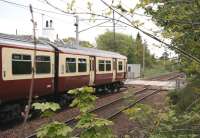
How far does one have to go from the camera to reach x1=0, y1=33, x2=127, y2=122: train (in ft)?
43.4

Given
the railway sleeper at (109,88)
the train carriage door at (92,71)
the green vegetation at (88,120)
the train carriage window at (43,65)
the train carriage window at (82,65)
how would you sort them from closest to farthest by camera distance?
the green vegetation at (88,120)
the train carriage window at (43,65)
the train carriage window at (82,65)
the train carriage door at (92,71)
the railway sleeper at (109,88)

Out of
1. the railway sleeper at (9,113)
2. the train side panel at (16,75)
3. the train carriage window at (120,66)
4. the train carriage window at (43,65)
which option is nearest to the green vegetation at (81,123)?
the train side panel at (16,75)

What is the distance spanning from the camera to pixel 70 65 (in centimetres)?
1856

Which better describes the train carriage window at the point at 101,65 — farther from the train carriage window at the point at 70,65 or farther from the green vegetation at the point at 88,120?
the green vegetation at the point at 88,120

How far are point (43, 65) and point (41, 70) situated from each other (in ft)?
0.84

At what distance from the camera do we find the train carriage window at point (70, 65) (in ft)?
59.7

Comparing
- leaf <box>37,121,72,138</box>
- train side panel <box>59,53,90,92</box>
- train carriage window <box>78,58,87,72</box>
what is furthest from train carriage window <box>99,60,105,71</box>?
leaf <box>37,121,72,138</box>

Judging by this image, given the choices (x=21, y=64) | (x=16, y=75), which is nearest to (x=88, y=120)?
(x=16, y=75)

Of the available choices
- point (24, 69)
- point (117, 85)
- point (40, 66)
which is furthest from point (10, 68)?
point (117, 85)

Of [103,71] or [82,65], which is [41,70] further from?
[103,71]

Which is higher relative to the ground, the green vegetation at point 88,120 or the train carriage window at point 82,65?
the train carriage window at point 82,65

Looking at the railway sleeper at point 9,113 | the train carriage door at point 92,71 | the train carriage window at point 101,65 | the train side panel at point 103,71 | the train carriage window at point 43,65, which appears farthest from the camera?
the train carriage window at point 101,65

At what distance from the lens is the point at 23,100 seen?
14.7m

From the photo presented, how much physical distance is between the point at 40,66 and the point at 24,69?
136 cm
